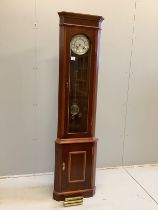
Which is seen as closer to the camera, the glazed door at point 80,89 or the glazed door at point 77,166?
the glazed door at point 80,89

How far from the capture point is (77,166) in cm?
238

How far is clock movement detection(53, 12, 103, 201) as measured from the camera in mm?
2164

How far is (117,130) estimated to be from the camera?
121 inches

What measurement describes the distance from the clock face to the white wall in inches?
19.9

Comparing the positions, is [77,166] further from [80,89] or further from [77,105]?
[80,89]

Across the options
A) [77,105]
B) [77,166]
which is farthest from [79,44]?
[77,166]

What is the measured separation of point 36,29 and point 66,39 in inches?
24.3

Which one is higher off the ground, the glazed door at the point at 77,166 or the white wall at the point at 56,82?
the white wall at the point at 56,82

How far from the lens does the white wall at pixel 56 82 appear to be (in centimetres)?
257

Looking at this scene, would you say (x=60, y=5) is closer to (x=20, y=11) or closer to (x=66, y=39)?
(x=20, y=11)

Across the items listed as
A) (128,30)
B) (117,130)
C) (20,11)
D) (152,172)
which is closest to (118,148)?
(117,130)

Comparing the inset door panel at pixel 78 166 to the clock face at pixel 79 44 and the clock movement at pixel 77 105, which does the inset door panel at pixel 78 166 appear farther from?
the clock face at pixel 79 44

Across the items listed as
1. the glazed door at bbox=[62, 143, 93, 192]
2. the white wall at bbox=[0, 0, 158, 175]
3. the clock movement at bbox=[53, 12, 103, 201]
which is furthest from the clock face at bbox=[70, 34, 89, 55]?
the glazed door at bbox=[62, 143, 93, 192]

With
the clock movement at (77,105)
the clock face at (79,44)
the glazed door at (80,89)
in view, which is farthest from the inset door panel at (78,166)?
the clock face at (79,44)
